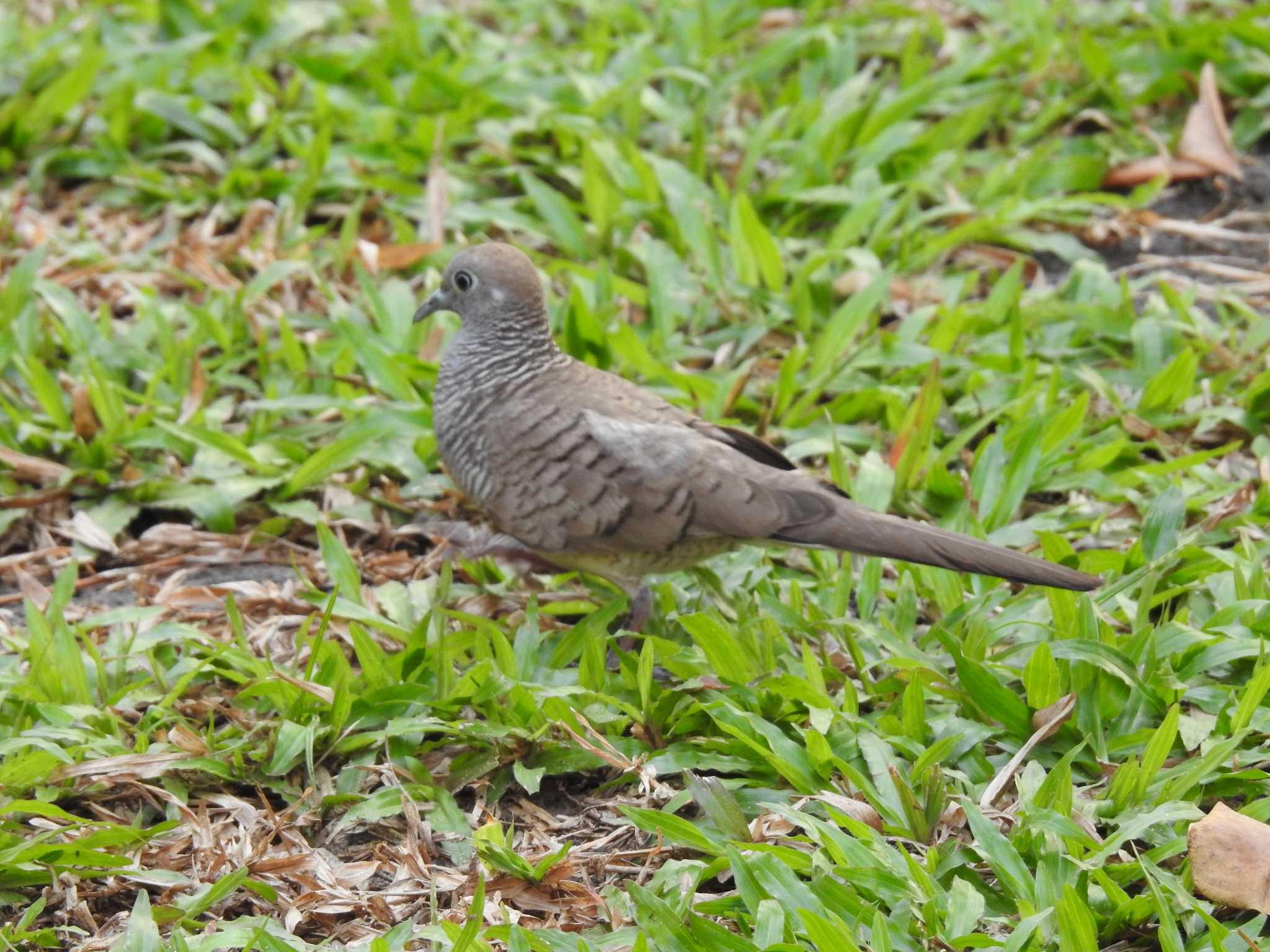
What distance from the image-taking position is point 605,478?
4.00 meters

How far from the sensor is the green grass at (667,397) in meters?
3.28

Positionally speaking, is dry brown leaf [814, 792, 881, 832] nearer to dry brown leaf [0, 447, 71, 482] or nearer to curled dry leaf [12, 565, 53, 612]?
curled dry leaf [12, 565, 53, 612]

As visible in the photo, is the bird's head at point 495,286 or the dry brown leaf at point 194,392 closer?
the bird's head at point 495,286

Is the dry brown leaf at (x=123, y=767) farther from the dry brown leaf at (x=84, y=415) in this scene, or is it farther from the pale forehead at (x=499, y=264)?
the pale forehead at (x=499, y=264)

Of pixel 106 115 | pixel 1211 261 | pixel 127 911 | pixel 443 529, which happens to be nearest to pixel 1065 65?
pixel 1211 261

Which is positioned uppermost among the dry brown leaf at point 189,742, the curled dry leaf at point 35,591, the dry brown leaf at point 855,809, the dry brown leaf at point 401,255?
the dry brown leaf at point 401,255

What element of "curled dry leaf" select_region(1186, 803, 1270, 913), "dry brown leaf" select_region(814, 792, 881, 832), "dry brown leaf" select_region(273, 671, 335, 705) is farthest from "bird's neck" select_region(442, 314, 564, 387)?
"curled dry leaf" select_region(1186, 803, 1270, 913)

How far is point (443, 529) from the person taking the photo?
4492mm

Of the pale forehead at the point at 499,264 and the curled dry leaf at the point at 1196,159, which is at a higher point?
the curled dry leaf at the point at 1196,159

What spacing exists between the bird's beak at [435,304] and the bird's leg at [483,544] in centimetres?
66

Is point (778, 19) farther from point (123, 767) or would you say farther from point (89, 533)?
point (123, 767)

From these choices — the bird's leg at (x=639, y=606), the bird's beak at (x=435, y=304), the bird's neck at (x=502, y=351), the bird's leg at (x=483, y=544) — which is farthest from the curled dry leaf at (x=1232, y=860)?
the bird's beak at (x=435, y=304)

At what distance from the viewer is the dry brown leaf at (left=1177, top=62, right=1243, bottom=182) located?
599 cm

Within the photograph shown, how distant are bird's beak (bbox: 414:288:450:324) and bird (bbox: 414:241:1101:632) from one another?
0.14 m
